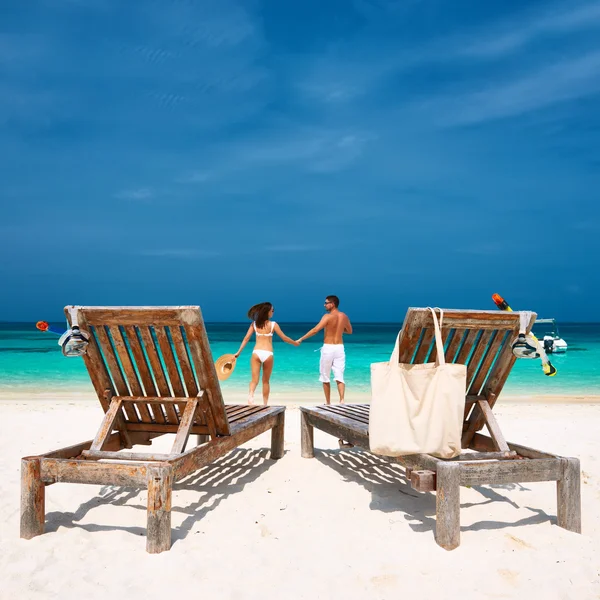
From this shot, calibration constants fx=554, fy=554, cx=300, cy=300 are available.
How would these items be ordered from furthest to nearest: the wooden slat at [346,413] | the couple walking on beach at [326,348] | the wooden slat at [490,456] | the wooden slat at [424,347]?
the couple walking on beach at [326,348] < the wooden slat at [346,413] < the wooden slat at [490,456] < the wooden slat at [424,347]

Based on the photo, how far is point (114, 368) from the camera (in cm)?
376

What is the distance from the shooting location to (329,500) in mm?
4008

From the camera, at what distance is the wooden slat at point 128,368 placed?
11.8 feet

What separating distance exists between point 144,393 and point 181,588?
58.0 inches

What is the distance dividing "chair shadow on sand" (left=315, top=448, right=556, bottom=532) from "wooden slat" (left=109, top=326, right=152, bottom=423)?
5.75 feet

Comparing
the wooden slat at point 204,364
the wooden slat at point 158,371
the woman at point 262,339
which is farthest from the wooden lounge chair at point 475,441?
the woman at point 262,339

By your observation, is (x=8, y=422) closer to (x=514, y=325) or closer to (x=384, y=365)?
(x=384, y=365)

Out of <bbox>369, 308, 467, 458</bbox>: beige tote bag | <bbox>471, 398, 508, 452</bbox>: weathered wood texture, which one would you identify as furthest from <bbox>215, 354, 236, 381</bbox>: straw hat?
<bbox>369, 308, 467, 458</bbox>: beige tote bag

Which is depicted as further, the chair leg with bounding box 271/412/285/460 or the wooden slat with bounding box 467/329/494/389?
the chair leg with bounding box 271/412/285/460

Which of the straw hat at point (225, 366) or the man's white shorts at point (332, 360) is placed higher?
the straw hat at point (225, 366)

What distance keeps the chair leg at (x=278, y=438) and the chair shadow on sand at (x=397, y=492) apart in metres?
0.39

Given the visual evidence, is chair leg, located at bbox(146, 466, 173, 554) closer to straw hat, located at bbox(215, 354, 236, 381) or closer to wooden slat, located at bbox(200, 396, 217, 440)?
wooden slat, located at bbox(200, 396, 217, 440)

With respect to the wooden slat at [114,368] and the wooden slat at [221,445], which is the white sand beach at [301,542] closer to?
the wooden slat at [221,445]

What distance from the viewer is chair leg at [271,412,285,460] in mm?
5073
